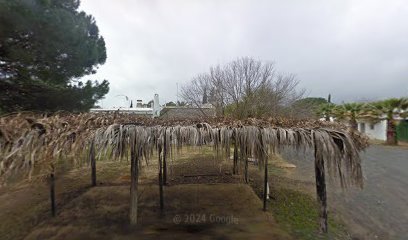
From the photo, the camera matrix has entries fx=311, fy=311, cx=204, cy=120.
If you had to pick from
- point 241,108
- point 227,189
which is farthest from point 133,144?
point 241,108

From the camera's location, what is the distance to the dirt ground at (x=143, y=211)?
628cm

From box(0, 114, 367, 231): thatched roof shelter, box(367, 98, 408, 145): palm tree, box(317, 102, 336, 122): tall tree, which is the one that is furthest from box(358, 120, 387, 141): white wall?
box(0, 114, 367, 231): thatched roof shelter

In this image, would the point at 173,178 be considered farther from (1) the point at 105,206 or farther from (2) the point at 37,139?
(2) the point at 37,139

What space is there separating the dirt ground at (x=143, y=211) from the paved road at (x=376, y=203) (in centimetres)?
200

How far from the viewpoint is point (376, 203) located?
849 centimetres

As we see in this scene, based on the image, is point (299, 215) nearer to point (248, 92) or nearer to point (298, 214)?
point (298, 214)

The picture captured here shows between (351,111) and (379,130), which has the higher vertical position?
(351,111)

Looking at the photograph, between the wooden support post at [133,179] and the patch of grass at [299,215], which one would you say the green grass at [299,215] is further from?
the wooden support post at [133,179]

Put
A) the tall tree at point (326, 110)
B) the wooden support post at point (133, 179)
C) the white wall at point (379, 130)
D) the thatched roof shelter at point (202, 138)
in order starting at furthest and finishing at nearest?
1. the tall tree at point (326, 110)
2. the white wall at point (379, 130)
3. the wooden support post at point (133, 179)
4. the thatched roof shelter at point (202, 138)

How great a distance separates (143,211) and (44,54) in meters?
5.57

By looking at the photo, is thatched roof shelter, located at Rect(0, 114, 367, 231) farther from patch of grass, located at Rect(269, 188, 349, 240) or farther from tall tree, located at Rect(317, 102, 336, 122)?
tall tree, located at Rect(317, 102, 336, 122)

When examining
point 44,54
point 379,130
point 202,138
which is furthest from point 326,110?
point 202,138

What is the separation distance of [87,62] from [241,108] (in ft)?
28.7

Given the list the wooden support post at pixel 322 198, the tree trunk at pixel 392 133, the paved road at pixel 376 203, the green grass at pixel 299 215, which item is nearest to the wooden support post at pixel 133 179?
the green grass at pixel 299 215
